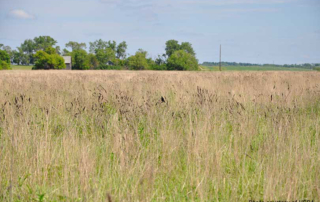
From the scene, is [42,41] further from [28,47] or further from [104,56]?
[104,56]

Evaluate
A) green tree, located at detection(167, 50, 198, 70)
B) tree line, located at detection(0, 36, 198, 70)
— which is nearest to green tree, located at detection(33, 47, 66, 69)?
tree line, located at detection(0, 36, 198, 70)

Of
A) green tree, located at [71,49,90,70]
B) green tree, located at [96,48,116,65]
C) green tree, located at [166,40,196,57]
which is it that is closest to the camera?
green tree, located at [71,49,90,70]

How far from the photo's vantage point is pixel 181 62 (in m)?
77.0

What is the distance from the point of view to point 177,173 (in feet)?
10.6

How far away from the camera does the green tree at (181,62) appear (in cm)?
7681

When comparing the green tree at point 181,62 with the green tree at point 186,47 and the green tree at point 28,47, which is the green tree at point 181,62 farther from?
the green tree at point 28,47

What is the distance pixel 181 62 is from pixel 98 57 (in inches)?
1108

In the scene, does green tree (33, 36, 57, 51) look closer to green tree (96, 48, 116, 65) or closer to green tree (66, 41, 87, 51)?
green tree (66, 41, 87, 51)

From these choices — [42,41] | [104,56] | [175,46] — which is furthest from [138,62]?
[42,41]

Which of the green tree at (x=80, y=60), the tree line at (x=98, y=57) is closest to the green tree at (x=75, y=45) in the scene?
Answer: the tree line at (x=98, y=57)

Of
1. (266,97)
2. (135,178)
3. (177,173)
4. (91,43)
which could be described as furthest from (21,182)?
(91,43)

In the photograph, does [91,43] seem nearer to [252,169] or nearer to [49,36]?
[49,36]

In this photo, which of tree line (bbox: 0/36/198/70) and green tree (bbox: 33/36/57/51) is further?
green tree (bbox: 33/36/57/51)

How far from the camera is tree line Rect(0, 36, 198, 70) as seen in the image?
7669 cm
